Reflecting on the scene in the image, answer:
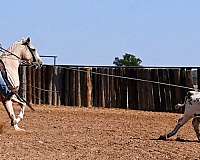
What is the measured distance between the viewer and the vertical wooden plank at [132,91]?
24.5m

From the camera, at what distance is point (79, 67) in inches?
1014

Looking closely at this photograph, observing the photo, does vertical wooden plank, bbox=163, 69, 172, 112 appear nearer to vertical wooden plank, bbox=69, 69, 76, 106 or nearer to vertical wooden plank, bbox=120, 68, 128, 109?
vertical wooden plank, bbox=120, 68, 128, 109

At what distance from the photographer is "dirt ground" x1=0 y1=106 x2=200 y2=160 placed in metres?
11.5

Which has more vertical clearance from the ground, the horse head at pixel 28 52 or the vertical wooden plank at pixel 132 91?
the horse head at pixel 28 52

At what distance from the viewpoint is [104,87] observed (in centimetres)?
2492

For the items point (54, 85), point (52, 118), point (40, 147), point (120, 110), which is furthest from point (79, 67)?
point (40, 147)

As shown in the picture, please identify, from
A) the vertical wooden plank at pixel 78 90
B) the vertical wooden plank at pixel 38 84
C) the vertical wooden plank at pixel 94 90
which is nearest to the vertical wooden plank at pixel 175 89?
the vertical wooden plank at pixel 94 90

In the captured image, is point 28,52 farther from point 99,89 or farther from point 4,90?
point 99,89

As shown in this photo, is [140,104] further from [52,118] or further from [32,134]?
[32,134]

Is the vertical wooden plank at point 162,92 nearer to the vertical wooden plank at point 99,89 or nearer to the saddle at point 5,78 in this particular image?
the vertical wooden plank at point 99,89

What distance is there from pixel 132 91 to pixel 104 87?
1008mm

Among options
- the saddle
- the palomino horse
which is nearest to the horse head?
the palomino horse

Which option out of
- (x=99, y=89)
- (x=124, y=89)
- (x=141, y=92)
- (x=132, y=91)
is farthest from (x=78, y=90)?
(x=141, y=92)

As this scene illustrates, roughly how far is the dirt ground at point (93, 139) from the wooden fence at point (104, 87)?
306 centimetres
